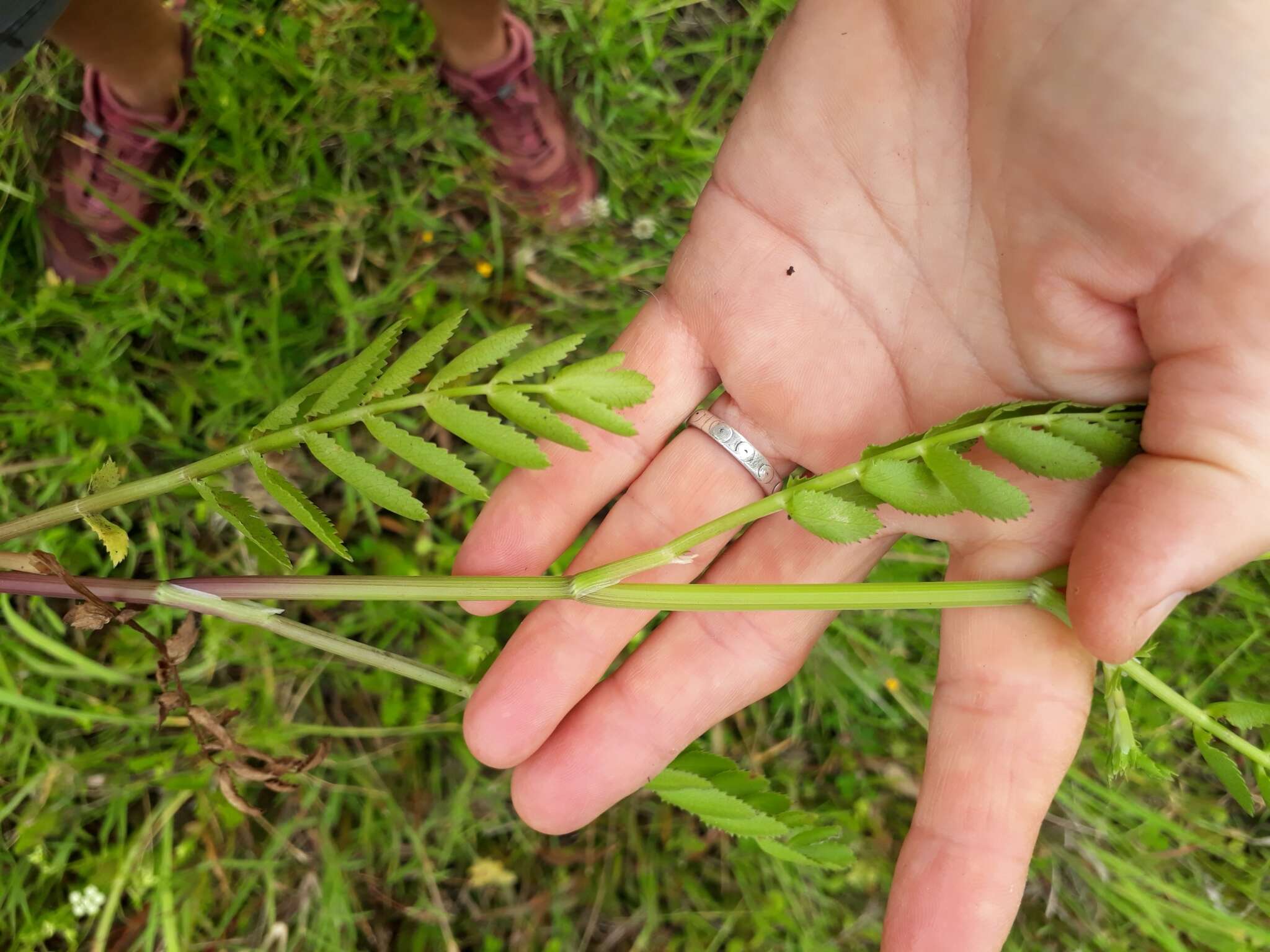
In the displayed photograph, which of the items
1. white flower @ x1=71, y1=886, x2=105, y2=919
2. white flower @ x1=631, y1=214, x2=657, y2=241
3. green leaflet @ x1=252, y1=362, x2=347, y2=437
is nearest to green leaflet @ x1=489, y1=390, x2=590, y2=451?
green leaflet @ x1=252, y1=362, x2=347, y2=437

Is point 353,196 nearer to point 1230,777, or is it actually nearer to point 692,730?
point 692,730

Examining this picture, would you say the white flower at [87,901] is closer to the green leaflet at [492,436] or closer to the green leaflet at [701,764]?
the green leaflet at [701,764]

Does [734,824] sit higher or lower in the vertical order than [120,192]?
lower

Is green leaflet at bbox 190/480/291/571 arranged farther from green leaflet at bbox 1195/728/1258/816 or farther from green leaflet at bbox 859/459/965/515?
green leaflet at bbox 1195/728/1258/816

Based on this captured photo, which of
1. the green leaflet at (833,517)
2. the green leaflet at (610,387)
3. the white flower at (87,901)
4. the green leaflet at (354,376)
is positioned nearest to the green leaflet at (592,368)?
the green leaflet at (610,387)

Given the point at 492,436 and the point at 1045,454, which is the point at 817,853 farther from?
the point at 492,436

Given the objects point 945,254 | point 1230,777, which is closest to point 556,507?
point 945,254
